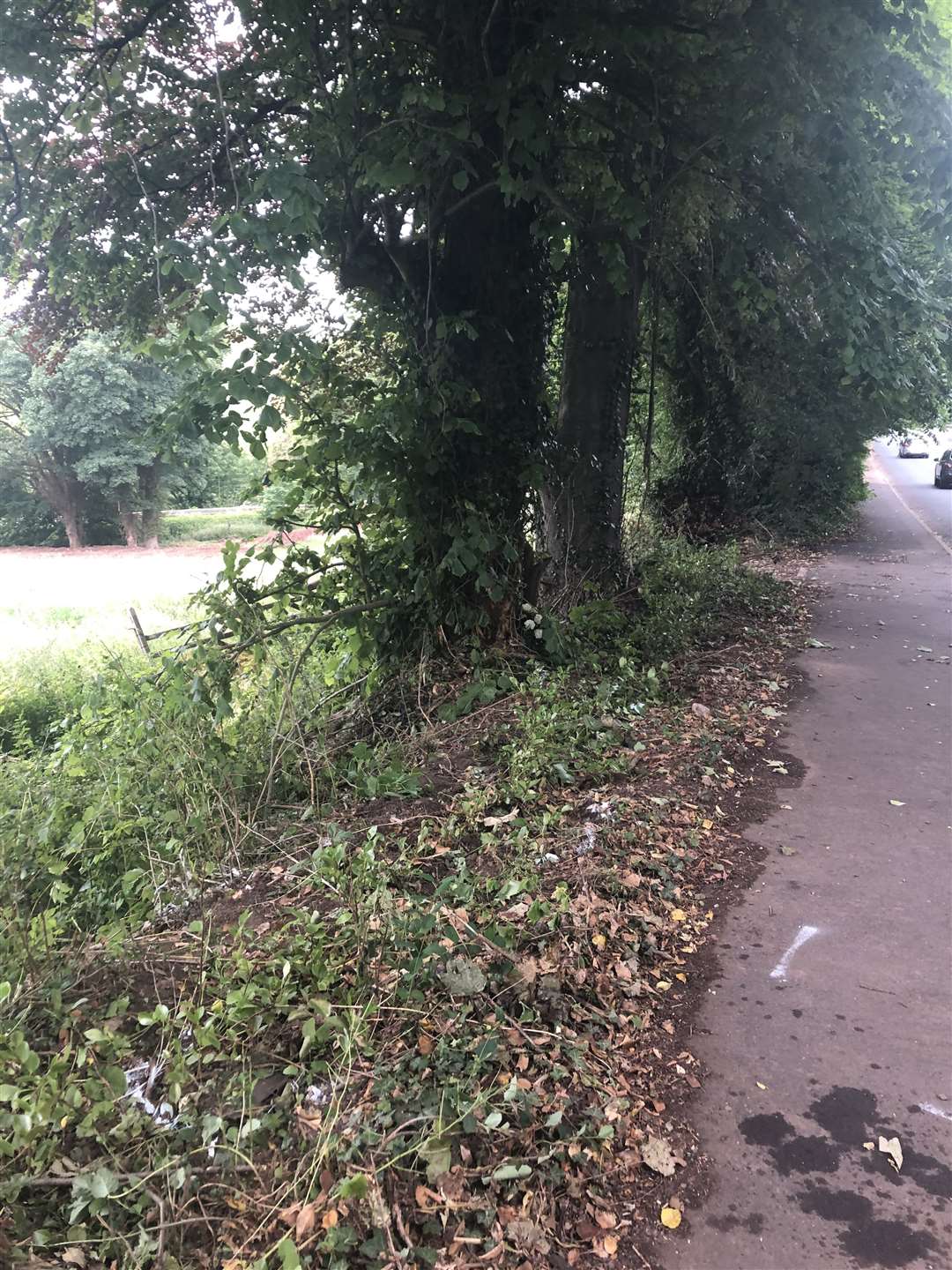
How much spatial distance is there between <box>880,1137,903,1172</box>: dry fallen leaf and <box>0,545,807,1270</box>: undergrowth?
2.22 ft

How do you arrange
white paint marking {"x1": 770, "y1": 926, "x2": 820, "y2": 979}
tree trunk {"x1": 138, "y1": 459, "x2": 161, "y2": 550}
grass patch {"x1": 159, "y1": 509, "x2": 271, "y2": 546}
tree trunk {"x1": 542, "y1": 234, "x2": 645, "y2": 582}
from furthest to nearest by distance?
tree trunk {"x1": 138, "y1": 459, "x2": 161, "y2": 550} → grass patch {"x1": 159, "y1": 509, "x2": 271, "y2": 546} → tree trunk {"x1": 542, "y1": 234, "x2": 645, "y2": 582} → white paint marking {"x1": 770, "y1": 926, "x2": 820, "y2": 979}

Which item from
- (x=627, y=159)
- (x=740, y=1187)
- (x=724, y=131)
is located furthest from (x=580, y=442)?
(x=740, y=1187)

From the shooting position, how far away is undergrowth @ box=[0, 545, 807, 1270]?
2.18m

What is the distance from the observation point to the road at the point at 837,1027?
7.46ft

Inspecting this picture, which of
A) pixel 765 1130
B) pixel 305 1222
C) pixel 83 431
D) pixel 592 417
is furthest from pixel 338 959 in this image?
pixel 83 431

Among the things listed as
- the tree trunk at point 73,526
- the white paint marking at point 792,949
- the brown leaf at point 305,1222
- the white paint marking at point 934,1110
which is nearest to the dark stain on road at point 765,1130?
the white paint marking at point 934,1110

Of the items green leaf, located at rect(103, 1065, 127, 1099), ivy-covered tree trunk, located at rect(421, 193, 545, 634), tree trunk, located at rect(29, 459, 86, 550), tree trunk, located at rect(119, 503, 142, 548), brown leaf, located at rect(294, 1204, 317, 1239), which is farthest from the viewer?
tree trunk, located at rect(119, 503, 142, 548)

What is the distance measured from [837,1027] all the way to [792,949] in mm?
487

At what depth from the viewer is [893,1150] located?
2.49 m

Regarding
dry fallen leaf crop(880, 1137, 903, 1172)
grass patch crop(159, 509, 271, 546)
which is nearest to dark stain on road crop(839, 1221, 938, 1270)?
dry fallen leaf crop(880, 1137, 903, 1172)

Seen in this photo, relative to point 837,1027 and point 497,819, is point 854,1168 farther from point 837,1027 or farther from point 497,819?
point 497,819

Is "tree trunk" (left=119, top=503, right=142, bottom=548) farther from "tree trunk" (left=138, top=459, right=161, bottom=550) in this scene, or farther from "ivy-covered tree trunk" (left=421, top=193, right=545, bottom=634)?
"ivy-covered tree trunk" (left=421, top=193, right=545, bottom=634)

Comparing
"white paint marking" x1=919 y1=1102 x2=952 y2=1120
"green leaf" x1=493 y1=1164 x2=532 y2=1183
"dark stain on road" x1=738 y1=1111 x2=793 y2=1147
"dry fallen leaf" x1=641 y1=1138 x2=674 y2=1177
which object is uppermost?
"green leaf" x1=493 y1=1164 x2=532 y2=1183

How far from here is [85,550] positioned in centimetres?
2589
